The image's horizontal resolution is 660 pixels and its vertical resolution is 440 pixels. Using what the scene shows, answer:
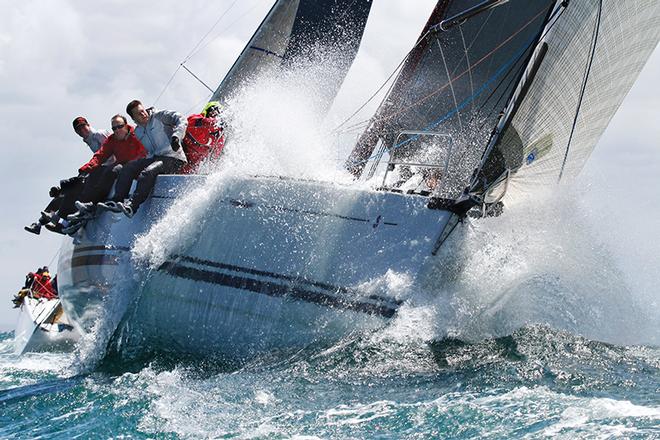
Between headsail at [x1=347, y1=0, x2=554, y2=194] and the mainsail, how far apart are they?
8.32ft

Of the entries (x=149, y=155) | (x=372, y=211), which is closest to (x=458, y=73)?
(x=372, y=211)

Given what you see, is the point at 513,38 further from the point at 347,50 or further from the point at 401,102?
the point at 347,50

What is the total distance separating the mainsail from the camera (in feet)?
40.4

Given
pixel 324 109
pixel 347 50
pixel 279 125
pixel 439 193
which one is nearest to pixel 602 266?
pixel 439 193

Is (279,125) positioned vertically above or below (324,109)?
below

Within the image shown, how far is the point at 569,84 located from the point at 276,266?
2.90 metres

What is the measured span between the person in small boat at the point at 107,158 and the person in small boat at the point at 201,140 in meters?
0.47

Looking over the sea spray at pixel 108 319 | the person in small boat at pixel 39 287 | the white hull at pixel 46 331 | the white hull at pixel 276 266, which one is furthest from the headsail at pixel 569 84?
the person in small boat at pixel 39 287

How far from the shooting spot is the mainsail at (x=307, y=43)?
40.4ft

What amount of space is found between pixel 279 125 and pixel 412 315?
320cm

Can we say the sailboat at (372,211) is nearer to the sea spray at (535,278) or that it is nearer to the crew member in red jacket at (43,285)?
the sea spray at (535,278)

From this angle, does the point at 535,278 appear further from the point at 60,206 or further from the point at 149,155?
the point at 60,206

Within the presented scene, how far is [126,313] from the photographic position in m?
7.62

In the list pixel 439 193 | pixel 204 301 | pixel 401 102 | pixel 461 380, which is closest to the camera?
pixel 461 380
